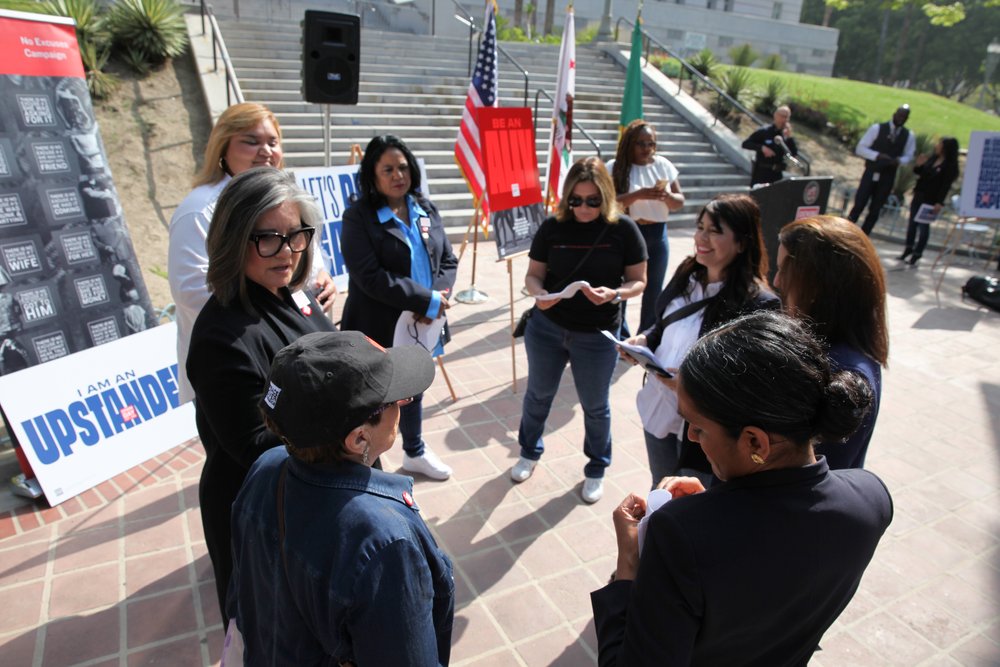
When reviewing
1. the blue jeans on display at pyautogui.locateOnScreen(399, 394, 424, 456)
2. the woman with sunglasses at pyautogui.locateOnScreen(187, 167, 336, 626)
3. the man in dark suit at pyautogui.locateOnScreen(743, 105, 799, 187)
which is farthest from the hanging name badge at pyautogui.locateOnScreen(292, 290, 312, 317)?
the man in dark suit at pyautogui.locateOnScreen(743, 105, 799, 187)

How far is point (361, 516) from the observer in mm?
1174

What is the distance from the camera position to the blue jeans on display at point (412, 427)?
3504mm

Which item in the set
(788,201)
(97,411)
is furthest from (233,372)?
(788,201)

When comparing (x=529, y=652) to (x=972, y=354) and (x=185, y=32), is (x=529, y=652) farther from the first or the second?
(x=185, y=32)

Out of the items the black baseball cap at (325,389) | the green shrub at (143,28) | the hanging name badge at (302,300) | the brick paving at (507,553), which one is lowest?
the brick paving at (507,553)

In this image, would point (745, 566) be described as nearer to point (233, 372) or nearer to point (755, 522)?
point (755, 522)

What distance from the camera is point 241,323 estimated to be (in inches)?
68.0

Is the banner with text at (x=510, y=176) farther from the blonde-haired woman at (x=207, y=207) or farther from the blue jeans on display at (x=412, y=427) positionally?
the blonde-haired woman at (x=207, y=207)

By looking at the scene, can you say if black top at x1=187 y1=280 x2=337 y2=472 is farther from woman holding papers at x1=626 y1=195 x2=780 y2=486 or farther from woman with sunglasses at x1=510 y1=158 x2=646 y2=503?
woman with sunglasses at x1=510 y1=158 x2=646 y2=503

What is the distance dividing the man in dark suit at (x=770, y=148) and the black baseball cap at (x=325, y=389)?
10024 millimetres

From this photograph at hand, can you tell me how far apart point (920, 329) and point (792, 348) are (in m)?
7.12

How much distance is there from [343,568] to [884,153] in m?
11.4

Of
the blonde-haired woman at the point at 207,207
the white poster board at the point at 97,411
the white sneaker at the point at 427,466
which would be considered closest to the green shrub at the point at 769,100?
the white sneaker at the point at 427,466

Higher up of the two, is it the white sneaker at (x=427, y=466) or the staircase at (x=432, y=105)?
the staircase at (x=432, y=105)
